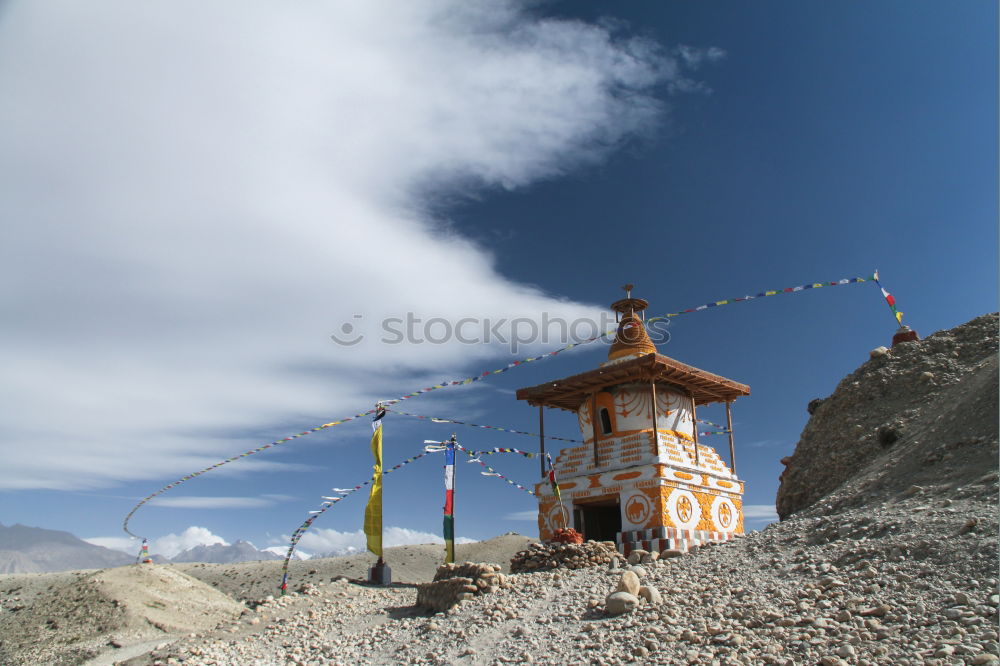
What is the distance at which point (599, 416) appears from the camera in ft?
73.2

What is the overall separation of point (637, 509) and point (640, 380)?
4.13m

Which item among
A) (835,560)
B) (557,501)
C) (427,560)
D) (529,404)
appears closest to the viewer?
(835,560)

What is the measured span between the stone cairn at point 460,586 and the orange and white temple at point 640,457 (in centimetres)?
599

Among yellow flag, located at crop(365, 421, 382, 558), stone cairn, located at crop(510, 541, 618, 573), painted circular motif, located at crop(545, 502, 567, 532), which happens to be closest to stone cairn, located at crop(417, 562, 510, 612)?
stone cairn, located at crop(510, 541, 618, 573)

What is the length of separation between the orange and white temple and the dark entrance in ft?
0.10

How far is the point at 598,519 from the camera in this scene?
21.9m

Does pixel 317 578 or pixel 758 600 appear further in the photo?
pixel 317 578

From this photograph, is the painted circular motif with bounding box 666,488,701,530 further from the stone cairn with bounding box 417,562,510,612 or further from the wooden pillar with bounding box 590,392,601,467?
the stone cairn with bounding box 417,562,510,612

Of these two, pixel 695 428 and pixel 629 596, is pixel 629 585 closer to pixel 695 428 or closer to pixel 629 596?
pixel 629 596

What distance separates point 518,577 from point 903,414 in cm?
995

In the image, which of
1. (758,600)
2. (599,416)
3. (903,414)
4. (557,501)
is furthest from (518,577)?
(903,414)

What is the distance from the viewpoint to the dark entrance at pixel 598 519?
822 inches

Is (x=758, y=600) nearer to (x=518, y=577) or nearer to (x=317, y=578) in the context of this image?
(x=518, y=577)

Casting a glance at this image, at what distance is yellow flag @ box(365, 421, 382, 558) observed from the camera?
19.8 metres
